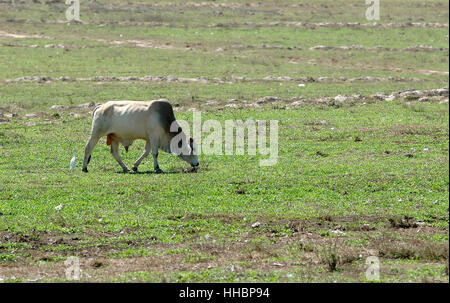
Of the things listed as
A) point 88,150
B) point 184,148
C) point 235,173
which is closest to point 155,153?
point 184,148

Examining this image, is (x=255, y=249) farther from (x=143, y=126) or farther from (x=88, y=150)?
(x=88, y=150)

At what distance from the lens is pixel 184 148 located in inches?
733

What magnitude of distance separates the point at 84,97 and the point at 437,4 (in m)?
46.7

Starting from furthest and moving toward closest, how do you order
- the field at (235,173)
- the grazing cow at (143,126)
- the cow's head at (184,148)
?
1. the grazing cow at (143,126)
2. the cow's head at (184,148)
3. the field at (235,173)

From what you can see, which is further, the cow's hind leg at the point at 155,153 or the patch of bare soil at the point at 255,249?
the cow's hind leg at the point at 155,153

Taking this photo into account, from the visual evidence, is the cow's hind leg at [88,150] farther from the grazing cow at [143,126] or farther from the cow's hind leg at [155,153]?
the cow's hind leg at [155,153]

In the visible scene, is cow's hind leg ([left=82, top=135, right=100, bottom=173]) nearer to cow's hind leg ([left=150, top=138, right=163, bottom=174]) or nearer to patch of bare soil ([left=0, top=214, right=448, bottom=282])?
cow's hind leg ([left=150, top=138, right=163, bottom=174])

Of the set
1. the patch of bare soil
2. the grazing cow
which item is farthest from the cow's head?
the patch of bare soil

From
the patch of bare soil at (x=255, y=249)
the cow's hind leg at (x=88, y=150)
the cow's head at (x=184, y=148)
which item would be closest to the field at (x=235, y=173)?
the patch of bare soil at (x=255, y=249)

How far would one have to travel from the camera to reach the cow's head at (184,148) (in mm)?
18469

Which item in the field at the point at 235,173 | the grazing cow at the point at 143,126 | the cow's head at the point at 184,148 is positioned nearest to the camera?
the field at the point at 235,173

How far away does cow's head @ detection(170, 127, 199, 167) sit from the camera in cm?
1847

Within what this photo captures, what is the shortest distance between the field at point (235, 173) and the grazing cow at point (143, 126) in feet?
1.70
